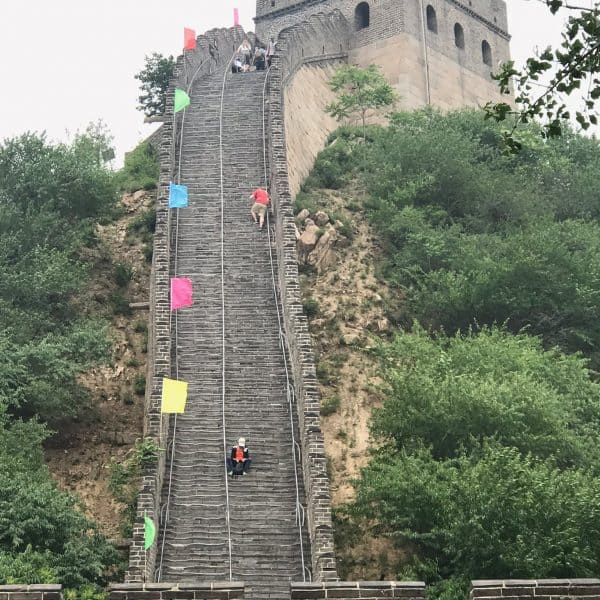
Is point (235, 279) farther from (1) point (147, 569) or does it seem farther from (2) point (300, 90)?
(2) point (300, 90)

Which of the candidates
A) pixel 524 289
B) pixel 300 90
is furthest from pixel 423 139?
pixel 524 289

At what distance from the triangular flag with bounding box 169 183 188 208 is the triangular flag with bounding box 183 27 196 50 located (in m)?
10.8

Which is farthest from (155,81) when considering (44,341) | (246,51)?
(44,341)

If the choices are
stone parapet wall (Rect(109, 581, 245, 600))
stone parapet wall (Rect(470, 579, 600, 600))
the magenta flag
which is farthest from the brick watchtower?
stone parapet wall (Rect(470, 579, 600, 600))

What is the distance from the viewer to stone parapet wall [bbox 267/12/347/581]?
21.5 meters

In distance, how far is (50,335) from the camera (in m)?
29.7

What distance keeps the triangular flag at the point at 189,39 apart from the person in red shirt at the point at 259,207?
11.5 metres

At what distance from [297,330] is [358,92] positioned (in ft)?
65.7

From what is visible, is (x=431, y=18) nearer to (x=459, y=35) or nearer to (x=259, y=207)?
(x=459, y=35)

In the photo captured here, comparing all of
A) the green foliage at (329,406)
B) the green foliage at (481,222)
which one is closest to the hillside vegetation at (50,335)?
the green foliage at (329,406)

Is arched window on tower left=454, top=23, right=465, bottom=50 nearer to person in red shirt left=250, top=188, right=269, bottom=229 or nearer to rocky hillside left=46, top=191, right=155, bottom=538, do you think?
rocky hillside left=46, top=191, right=155, bottom=538

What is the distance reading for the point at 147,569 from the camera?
68.3ft

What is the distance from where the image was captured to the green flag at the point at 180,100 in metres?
36.2

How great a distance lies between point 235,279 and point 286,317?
7.22 feet
